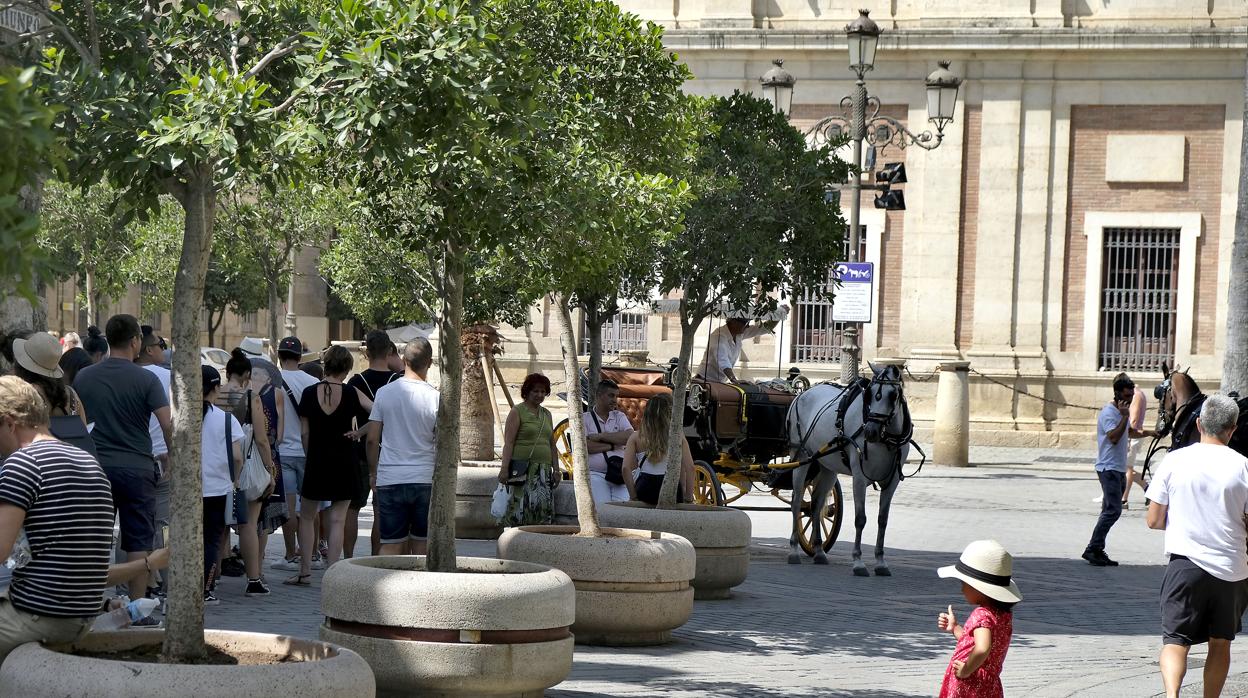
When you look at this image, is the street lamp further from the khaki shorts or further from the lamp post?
the khaki shorts

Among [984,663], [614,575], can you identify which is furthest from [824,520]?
[984,663]

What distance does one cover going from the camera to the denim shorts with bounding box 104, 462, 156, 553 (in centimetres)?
891

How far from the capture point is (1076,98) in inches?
1187

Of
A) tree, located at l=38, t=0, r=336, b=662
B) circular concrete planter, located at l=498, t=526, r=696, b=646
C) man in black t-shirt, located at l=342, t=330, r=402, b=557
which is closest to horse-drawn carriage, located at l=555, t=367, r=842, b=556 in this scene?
man in black t-shirt, located at l=342, t=330, r=402, b=557

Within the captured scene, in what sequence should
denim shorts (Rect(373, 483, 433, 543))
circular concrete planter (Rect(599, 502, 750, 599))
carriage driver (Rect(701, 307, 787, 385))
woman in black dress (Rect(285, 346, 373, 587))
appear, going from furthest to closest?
carriage driver (Rect(701, 307, 787, 385))
woman in black dress (Rect(285, 346, 373, 587))
circular concrete planter (Rect(599, 502, 750, 599))
denim shorts (Rect(373, 483, 433, 543))

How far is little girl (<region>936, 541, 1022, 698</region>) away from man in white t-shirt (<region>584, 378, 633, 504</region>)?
6640 millimetres

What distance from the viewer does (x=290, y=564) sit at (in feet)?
40.5

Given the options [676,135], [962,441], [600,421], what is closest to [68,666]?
[676,135]

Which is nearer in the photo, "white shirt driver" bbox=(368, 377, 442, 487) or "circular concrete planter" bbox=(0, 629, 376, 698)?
"circular concrete planter" bbox=(0, 629, 376, 698)

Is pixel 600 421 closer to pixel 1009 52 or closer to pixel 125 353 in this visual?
pixel 125 353

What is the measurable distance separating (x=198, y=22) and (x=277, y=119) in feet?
2.80

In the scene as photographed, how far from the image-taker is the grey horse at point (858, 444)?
13.4 m

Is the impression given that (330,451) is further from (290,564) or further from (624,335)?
(624,335)

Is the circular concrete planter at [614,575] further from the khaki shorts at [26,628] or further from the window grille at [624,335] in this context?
the window grille at [624,335]
